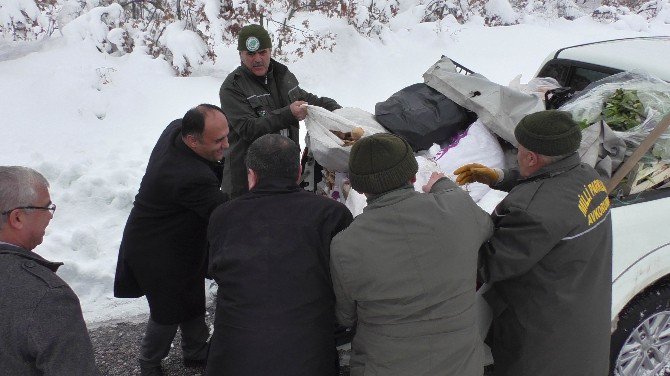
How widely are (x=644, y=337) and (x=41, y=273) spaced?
2969mm

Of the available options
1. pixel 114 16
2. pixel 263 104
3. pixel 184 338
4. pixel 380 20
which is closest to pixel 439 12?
pixel 380 20

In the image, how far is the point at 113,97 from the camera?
687 centimetres

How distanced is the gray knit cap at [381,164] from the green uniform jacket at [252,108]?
1547 millimetres

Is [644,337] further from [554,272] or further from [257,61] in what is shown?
[257,61]

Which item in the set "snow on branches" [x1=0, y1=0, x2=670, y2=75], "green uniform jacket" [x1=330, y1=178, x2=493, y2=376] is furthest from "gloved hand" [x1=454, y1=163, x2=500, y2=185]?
"snow on branches" [x1=0, y1=0, x2=670, y2=75]

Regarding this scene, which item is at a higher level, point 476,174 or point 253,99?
point 253,99

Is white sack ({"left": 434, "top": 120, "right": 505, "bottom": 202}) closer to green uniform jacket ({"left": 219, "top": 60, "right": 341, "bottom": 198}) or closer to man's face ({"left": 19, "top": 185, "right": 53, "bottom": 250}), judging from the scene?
green uniform jacket ({"left": 219, "top": 60, "right": 341, "bottom": 198})

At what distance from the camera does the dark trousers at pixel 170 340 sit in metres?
3.18

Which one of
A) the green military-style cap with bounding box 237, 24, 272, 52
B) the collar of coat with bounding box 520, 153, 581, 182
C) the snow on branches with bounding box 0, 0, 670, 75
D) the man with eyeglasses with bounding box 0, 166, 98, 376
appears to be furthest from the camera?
the snow on branches with bounding box 0, 0, 670, 75

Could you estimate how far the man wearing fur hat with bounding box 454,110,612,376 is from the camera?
2.20 meters

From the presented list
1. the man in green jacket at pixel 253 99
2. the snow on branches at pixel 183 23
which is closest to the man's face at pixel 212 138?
the man in green jacket at pixel 253 99

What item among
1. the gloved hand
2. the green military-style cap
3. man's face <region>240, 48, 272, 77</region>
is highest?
the green military-style cap

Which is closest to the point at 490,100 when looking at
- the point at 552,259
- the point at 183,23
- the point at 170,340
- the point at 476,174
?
the point at 476,174

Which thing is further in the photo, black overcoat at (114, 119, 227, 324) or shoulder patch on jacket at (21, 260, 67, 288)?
black overcoat at (114, 119, 227, 324)
